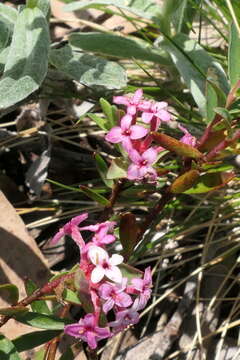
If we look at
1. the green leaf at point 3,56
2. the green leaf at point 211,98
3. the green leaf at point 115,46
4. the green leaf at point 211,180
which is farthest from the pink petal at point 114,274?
the green leaf at point 115,46

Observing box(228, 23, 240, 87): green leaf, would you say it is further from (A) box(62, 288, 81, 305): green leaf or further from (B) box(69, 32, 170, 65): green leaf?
(A) box(62, 288, 81, 305): green leaf

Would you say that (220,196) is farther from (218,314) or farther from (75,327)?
(75,327)

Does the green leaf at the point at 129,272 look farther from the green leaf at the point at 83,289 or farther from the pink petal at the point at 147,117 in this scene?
the pink petal at the point at 147,117

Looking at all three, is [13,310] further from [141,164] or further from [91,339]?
[141,164]

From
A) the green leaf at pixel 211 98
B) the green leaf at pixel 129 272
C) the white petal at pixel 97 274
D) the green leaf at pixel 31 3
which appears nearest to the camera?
the white petal at pixel 97 274

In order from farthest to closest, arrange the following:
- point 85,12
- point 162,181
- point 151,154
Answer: point 85,12 < point 162,181 < point 151,154

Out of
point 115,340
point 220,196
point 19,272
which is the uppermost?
point 220,196

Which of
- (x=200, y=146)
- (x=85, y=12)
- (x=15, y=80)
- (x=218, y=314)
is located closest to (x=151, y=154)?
(x=200, y=146)
